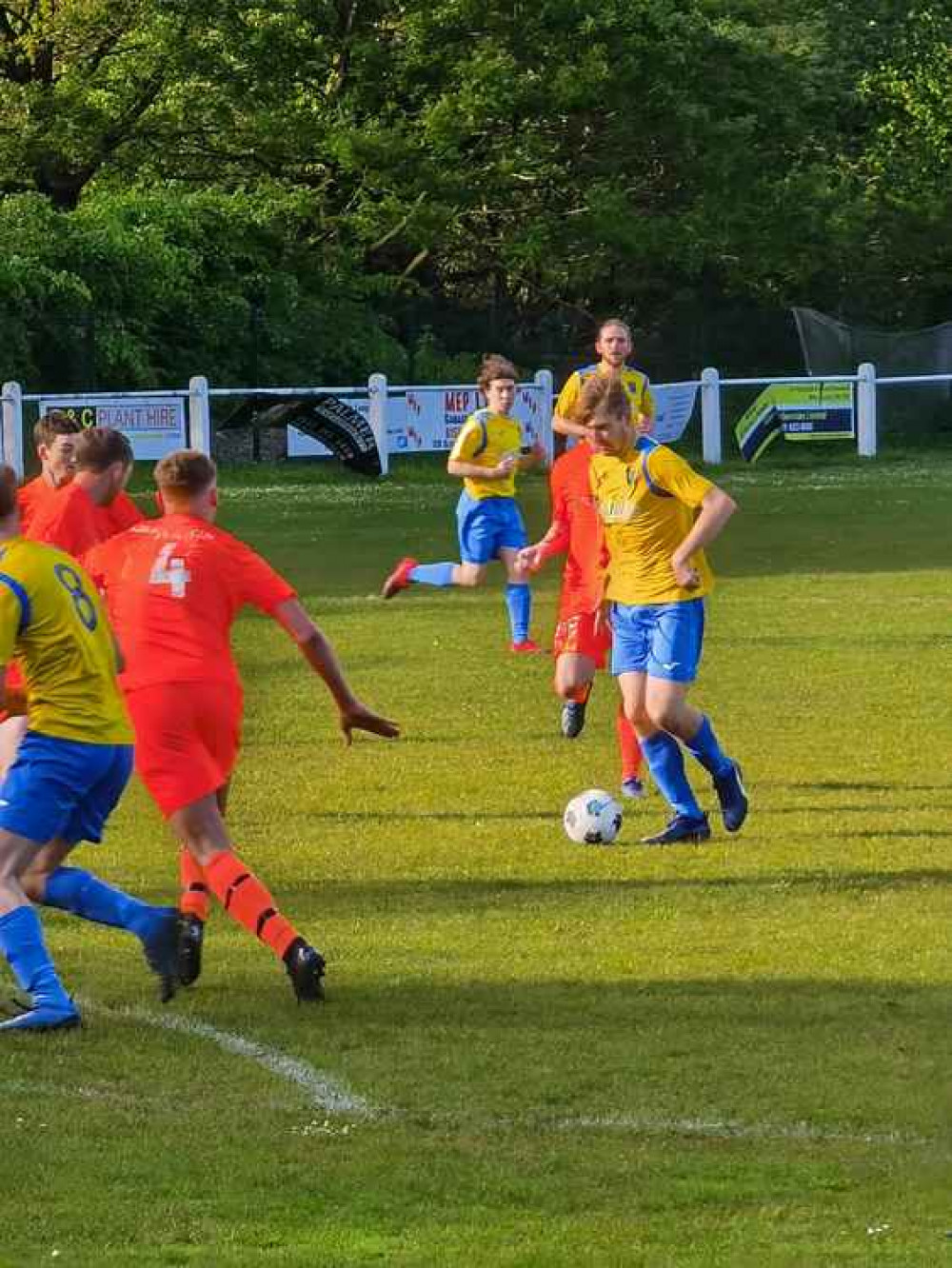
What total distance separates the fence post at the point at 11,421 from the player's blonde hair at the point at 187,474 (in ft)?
81.1

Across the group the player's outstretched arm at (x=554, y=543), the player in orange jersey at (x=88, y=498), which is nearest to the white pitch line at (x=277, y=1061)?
the player in orange jersey at (x=88, y=498)

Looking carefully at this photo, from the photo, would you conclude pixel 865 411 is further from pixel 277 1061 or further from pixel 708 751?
pixel 277 1061

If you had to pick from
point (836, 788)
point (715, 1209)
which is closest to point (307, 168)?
point (836, 788)

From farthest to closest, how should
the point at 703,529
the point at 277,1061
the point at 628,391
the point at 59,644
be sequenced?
the point at 628,391 < the point at 703,529 < the point at 59,644 < the point at 277,1061

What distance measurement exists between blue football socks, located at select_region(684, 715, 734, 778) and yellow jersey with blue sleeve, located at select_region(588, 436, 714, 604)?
1.84 feet

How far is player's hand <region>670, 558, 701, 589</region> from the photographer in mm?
10852

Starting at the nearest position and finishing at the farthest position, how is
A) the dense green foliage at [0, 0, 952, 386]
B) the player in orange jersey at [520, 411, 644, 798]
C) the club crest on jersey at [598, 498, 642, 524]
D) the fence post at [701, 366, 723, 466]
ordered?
the club crest on jersey at [598, 498, 642, 524]
the player in orange jersey at [520, 411, 644, 798]
the fence post at [701, 366, 723, 466]
the dense green foliage at [0, 0, 952, 386]

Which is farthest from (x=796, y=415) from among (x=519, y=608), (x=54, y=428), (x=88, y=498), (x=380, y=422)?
(x=88, y=498)

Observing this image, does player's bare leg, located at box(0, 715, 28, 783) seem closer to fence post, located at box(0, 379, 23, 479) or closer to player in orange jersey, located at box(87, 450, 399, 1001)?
player in orange jersey, located at box(87, 450, 399, 1001)

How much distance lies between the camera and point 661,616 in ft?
36.7

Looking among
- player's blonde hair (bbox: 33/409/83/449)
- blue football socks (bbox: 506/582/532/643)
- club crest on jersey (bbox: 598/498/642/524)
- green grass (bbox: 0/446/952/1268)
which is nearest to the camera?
green grass (bbox: 0/446/952/1268)

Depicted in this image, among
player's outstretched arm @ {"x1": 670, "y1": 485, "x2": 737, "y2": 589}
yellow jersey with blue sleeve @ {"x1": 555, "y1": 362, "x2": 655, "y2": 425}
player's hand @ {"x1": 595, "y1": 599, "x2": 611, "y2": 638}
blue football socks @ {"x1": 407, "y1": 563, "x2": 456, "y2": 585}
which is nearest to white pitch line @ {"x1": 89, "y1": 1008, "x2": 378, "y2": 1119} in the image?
player's outstretched arm @ {"x1": 670, "y1": 485, "x2": 737, "y2": 589}

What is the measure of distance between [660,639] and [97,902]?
3435 millimetres

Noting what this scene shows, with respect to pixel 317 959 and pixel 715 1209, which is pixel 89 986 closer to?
pixel 317 959
